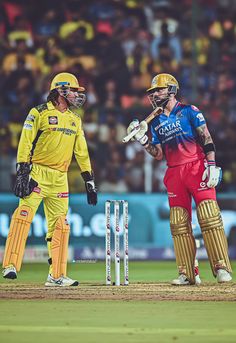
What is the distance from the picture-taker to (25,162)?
11.6m

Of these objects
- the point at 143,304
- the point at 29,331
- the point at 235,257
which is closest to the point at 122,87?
the point at 235,257

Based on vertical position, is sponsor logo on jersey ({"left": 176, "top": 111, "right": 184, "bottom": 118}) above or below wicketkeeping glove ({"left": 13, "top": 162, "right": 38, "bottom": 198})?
above

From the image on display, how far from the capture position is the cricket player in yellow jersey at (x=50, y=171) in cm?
1156

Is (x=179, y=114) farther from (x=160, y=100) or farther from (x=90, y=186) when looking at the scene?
(x=90, y=186)

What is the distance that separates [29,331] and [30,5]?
15484 mm

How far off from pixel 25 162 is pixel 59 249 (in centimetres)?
106

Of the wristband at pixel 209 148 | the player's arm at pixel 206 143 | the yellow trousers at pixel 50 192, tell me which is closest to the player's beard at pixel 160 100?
the player's arm at pixel 206 143

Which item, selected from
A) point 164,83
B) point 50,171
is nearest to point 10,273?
point 50,171

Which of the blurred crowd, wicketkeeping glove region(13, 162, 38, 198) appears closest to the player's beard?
wicketkeeping glove region(13, 162, 38, 198)

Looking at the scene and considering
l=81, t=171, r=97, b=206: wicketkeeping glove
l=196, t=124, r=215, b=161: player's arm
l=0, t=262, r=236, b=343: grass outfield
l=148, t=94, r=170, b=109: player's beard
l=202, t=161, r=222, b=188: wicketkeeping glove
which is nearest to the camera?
l=0, t=262, r=236, b=343: grass outfield

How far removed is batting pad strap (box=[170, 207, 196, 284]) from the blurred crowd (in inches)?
231

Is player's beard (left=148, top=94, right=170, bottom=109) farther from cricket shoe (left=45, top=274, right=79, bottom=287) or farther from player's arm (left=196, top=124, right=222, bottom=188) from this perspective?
cricket shoe (left=45, top=274, right=79, bottom=287)

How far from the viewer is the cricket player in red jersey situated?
11773mm

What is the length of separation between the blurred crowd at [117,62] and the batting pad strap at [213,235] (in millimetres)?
5947
